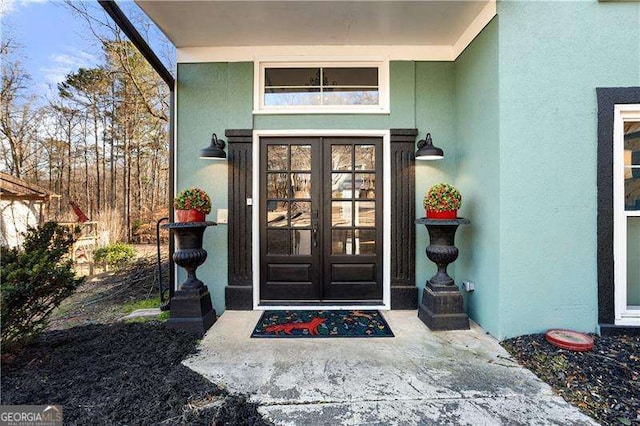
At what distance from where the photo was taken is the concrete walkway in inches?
67.2

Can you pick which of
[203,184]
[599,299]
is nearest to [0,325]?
[203,184]

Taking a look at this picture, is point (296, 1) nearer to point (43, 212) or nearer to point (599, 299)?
point (599, 299)

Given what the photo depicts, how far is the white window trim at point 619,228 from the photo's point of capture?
2637mm

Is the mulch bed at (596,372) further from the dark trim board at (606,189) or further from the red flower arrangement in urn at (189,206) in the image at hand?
the red flower arrangement in urn at (189,206)

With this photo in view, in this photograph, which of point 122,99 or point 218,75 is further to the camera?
point 122,99

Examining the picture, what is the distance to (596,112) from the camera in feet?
8.65

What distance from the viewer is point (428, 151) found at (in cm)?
314

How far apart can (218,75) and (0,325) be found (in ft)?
10.3

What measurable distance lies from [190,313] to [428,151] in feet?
10.2

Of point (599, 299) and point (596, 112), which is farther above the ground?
point (596, 112)

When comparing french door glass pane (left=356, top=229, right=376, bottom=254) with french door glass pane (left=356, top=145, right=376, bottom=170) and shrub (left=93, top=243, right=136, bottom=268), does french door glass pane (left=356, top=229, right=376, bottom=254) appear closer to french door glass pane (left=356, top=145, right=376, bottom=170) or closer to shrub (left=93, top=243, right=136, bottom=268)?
french door glass pane (left=356, top=145, right=376, bottom=170)

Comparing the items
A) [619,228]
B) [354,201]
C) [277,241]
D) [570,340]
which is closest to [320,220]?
[354,201]

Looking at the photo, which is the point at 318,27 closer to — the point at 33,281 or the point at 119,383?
the point at 33,281

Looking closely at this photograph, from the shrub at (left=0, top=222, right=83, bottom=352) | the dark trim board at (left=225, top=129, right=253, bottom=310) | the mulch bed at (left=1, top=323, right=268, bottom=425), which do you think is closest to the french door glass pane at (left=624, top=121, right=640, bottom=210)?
the mulch bed at (left=1, top=323, right=268, bottom=425)
